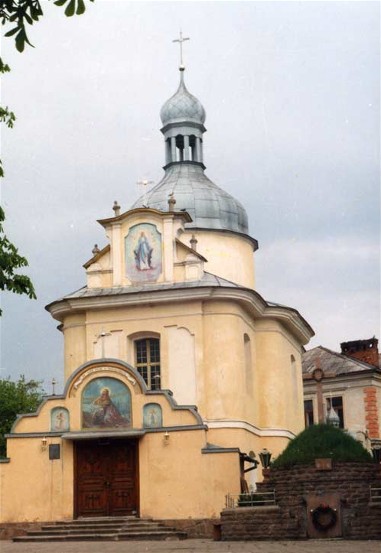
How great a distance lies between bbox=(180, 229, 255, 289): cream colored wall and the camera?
43594 mm

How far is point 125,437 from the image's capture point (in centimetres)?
3434

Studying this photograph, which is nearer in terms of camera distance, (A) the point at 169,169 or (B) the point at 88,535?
(B) the point at 88,535

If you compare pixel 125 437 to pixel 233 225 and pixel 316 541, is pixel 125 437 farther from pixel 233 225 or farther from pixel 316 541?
pixel 233 225

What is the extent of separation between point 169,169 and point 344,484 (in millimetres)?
21932

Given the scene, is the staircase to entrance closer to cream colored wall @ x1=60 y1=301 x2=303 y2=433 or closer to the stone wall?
the stone wall

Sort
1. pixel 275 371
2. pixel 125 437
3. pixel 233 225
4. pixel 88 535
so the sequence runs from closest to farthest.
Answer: pixel 88 535 < pixel 125 437 < pixel 275 371 < pixel 233 225

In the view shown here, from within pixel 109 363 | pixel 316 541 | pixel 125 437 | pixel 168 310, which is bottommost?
pixel 316 541

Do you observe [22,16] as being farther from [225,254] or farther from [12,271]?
[225,254]

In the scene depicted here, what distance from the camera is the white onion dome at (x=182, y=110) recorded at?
4678 cm

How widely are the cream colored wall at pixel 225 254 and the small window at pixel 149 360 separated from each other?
5.61 m

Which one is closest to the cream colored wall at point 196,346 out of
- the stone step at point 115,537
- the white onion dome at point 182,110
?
the stone step at point 115,537

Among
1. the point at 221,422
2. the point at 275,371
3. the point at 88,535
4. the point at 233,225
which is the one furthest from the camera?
the point at 233,225

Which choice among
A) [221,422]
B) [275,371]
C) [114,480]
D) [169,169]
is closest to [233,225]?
[169,169]

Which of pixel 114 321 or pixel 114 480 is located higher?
pixel 114 321
